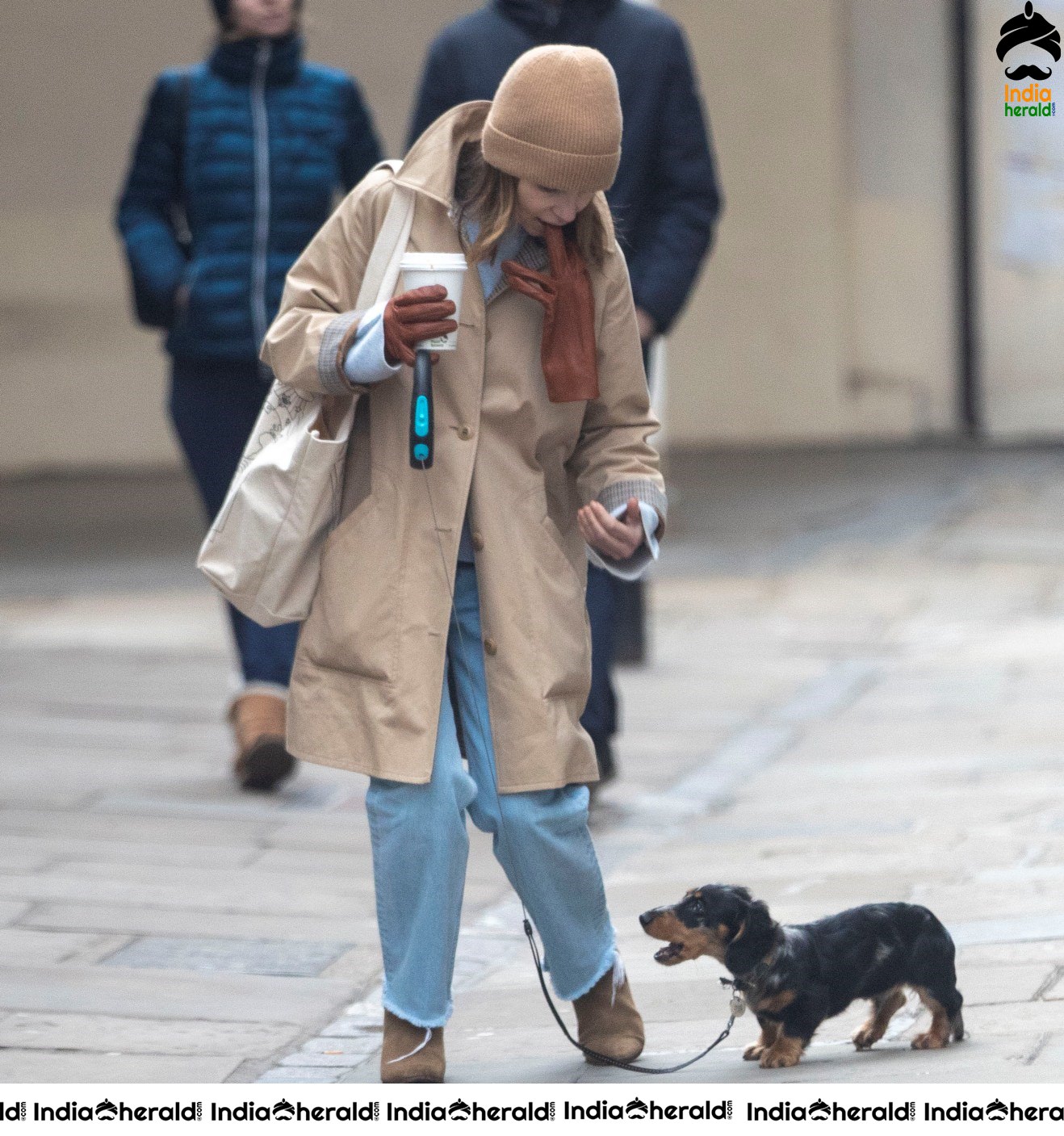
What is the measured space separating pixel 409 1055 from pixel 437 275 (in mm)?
1110

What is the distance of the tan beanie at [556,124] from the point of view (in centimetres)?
305

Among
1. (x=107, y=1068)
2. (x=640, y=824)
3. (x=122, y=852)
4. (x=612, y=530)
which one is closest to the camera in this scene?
(x=612, y=530)

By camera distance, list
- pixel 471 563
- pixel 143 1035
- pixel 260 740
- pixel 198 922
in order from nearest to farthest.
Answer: pixel 471 563 < pixel 143 1035 < pixel 198 922 < pixel 260 740

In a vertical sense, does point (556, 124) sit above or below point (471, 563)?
above

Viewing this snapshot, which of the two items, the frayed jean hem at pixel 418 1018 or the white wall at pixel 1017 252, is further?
the white wall at pixel 1017 252

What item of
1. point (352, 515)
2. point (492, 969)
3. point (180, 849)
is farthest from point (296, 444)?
point (180, 849)

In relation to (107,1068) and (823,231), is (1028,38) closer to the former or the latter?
(823,231)

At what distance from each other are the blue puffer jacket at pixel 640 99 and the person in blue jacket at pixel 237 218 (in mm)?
335

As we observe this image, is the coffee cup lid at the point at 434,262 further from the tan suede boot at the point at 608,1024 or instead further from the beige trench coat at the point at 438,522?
the tan suede boot at the point at 608,1024

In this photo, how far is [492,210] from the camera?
10.5 feet

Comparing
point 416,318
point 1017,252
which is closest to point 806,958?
point 416,318

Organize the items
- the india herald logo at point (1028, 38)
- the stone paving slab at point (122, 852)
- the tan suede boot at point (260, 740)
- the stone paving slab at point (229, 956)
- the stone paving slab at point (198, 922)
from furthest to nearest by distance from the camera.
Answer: the india herald logo at point (1028, 38) → the tan suede boot at point (260, 740) → the stone paving slab at point (122, 852) → the stone paving slab at point (198, 922) → the stone paving slab at point (229, 956)

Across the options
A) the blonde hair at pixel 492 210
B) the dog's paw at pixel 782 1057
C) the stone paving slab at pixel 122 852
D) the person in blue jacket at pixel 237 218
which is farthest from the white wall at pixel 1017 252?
the dog's paw at pixel 782 1057

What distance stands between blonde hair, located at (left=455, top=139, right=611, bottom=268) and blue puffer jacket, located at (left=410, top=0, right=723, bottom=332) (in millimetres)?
1990
